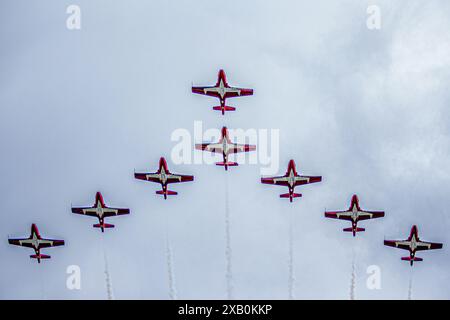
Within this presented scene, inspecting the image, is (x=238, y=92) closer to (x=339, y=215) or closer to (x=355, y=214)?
(x=339, y=215)

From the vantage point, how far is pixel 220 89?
9694 centimetres

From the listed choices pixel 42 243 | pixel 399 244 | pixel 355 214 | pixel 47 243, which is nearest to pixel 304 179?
pixel 355 214

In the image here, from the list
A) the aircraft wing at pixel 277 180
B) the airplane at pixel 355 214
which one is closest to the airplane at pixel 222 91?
the aircraft wing at pixel 277 180

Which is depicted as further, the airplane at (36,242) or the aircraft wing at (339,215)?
the aircraft wing at (339,215)

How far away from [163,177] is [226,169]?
12098mm

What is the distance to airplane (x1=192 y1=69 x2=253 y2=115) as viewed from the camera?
314 ft

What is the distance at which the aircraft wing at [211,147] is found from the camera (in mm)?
97250

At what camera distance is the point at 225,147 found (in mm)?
96625

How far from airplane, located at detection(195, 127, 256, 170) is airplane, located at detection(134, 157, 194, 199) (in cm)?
646

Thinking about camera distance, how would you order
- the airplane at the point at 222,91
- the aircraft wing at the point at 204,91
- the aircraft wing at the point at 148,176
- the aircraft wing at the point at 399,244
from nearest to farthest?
the airplane at the point at 222,91, the aircraft wing at the point at 204,91, the aircraft wing at the point at 148,176, the aircraft wing at the point at 399,244

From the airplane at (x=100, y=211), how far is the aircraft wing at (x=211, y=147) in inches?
735

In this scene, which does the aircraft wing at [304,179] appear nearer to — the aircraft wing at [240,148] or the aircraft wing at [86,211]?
the aircraft wing at [240,148]
